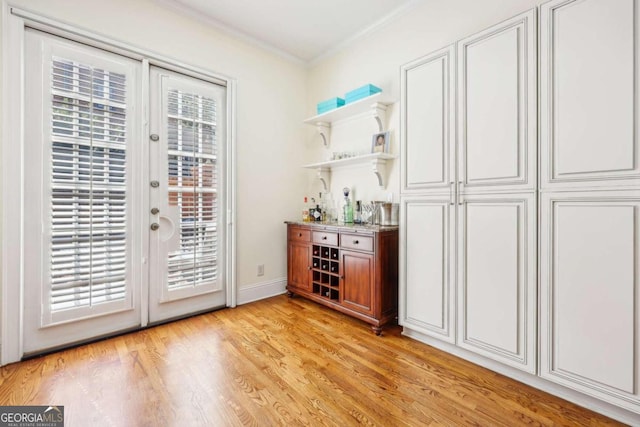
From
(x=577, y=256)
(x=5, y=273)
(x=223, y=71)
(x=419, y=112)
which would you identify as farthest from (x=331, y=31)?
(x=5, y=273)

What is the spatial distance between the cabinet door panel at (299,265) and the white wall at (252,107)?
0.82ft

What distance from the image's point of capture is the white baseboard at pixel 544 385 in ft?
4.82

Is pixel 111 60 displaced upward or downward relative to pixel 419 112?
upward

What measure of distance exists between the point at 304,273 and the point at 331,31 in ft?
8.49

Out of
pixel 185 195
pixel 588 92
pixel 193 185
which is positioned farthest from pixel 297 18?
pixel 588 92

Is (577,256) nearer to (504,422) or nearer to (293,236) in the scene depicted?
(504,422)

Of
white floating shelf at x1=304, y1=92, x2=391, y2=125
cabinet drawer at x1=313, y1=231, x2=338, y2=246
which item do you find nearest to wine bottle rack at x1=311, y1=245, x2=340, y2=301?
cabinet drawer at x1=313, y1=231, x2=338, y2=246

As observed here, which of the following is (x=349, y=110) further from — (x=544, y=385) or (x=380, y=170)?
(x=544, y=385)

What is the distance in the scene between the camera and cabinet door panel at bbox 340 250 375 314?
98.8 inches

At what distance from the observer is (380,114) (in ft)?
9.62

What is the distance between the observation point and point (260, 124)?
11.0 ft

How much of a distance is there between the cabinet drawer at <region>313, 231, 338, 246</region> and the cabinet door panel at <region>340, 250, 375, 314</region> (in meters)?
0.16

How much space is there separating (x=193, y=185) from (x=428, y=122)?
218cm

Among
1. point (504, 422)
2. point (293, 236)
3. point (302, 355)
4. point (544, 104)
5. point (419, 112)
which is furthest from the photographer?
point (293, 236)
